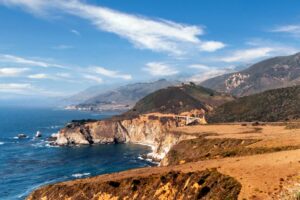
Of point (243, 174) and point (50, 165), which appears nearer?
point (243, 174)

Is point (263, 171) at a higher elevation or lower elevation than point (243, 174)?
higher

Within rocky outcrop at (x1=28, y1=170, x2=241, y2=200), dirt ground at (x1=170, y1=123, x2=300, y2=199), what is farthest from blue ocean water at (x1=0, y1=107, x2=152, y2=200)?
dirt ground at (x1=170, y1=123, x2=300, y2=199)

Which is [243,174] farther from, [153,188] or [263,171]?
[153,188]

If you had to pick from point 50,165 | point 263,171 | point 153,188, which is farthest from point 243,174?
point 50,165

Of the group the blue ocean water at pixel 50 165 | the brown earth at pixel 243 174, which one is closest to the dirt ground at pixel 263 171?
the brown earth at pixel 243 174

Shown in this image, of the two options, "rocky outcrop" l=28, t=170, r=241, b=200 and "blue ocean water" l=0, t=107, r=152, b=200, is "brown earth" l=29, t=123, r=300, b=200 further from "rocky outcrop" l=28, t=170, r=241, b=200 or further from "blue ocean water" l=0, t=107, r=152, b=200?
"blue ocean water" l=0, t=107, r=152, b=200

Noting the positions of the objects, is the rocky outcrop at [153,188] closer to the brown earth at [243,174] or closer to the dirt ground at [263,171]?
the brown earth at [243,174]

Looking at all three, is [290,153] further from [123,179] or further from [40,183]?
[40,183]

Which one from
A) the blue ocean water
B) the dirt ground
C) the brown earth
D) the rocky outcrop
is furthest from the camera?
the blue ocean water

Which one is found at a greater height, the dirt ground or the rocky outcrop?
the dirt ground
